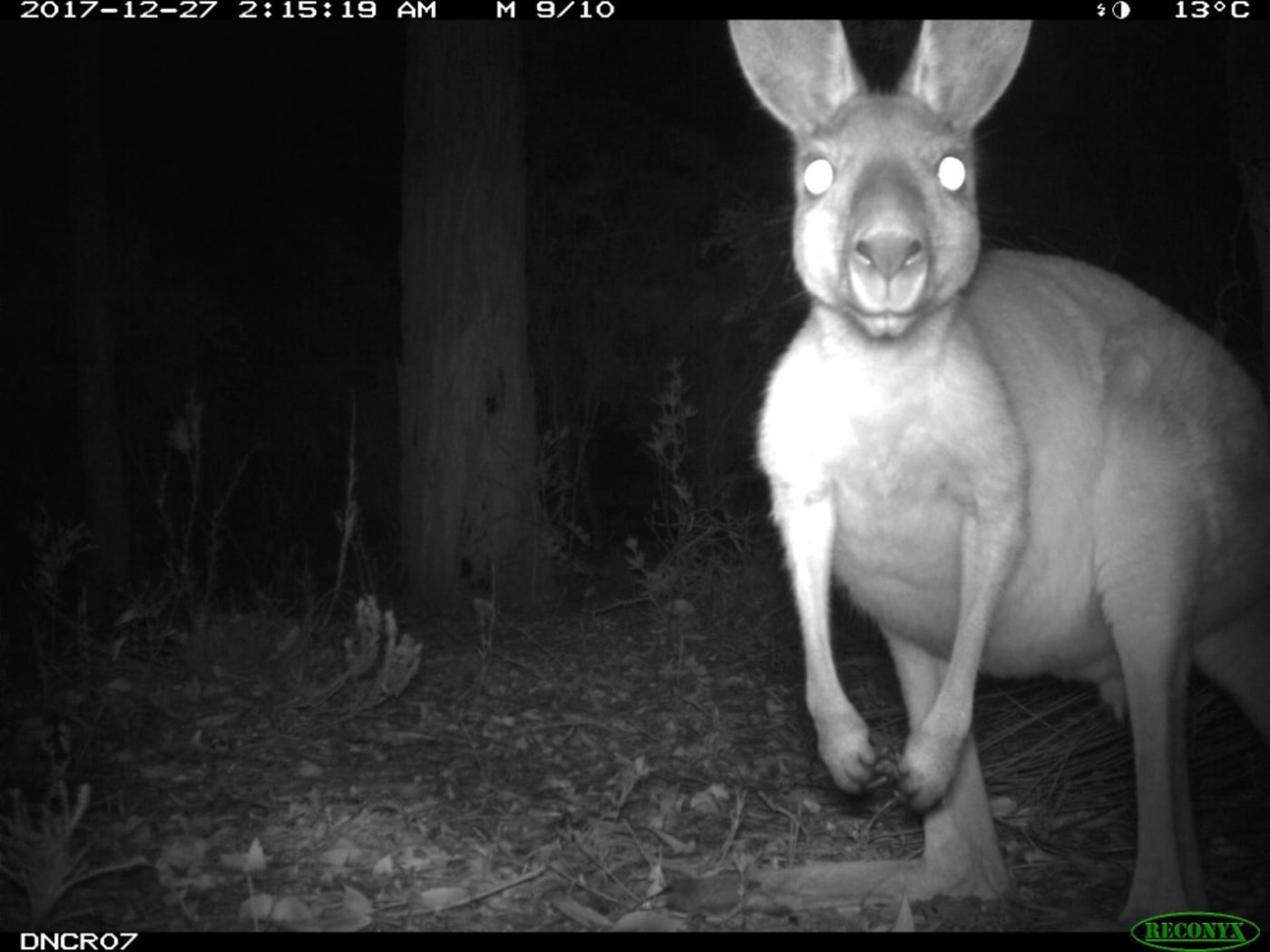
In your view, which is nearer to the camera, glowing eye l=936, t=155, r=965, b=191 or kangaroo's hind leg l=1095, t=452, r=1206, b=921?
glowing eye l=936, t=155, r=965, b=191

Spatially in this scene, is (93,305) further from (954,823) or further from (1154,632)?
(1154,632)

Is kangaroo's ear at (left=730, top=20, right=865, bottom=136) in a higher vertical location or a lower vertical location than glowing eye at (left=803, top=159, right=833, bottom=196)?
higher

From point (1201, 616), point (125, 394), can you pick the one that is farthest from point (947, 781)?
point (125, 394)

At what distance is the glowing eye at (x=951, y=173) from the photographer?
3.05 m

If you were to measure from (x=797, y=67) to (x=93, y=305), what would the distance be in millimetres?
9289

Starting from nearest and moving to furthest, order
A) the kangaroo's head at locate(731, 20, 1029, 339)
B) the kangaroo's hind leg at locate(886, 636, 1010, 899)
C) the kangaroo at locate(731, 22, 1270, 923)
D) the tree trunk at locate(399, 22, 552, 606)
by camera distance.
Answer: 1. the kangaroo's head at locate(731, 20, 1029, 339)
2. the kangaroo at locate(731, 22, 1270, 923)
3. the kangaroo's hind leg at locate(886, 636, 1010, 899)
4. the tree trunk at locate(399, 22, 552, 606)

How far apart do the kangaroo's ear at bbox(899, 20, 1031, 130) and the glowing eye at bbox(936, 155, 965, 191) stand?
0.13 metres

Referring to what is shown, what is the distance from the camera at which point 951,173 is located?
Answer: 306cm

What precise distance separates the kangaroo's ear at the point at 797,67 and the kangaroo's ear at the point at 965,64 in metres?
0.18

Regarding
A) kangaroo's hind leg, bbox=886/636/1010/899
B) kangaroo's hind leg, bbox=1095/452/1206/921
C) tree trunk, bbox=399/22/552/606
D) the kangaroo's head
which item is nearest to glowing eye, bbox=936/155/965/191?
the kangaroo's head

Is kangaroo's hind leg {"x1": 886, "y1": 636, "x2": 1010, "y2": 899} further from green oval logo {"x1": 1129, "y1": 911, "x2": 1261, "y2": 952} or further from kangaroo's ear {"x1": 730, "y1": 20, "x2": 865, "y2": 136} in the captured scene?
kangaroo's ear {"x1": 730, "y1": 20, "x2": 865, "y2": 136}

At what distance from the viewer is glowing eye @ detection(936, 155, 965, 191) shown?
10.0ft

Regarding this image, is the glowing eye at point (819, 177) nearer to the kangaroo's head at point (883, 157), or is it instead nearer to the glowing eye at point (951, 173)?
the kangaroo's head at point (883, 157)

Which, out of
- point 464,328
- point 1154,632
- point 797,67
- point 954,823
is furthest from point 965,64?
point 464,328
